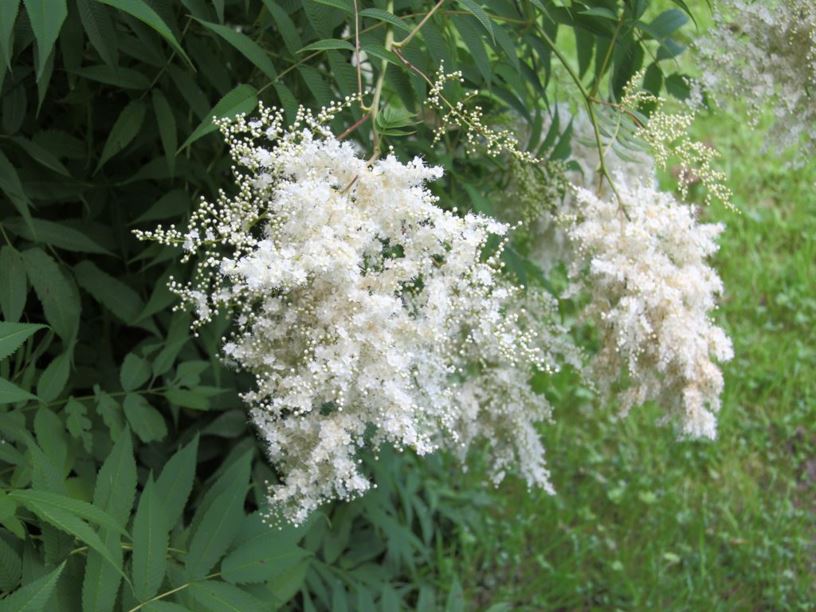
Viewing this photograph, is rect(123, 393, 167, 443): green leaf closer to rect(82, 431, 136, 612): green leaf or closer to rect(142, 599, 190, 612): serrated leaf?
rect(82, 431, 136, 612): green leaf

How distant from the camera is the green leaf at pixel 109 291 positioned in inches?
82.2

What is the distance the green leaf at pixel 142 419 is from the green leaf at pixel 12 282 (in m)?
0.28

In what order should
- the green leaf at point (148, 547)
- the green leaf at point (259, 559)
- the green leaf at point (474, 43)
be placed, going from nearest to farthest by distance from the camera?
the green leaf at point (148, 547), the green leaf at point (259, 559), the green leaf at point (474, 43)

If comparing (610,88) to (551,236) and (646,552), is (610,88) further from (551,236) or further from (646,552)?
(646,552)

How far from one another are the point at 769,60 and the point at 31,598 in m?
1.61

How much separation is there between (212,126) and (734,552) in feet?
9.26

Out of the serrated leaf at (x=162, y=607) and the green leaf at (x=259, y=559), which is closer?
the serrated leaf at (x=162, y=607)

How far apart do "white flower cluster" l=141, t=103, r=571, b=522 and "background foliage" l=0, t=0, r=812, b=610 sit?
177 millimetres

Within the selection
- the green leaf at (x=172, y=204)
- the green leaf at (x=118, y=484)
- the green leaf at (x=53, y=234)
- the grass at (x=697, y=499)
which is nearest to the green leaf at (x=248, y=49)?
the green leaf at (x=172, y=204)

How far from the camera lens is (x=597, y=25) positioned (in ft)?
6.70

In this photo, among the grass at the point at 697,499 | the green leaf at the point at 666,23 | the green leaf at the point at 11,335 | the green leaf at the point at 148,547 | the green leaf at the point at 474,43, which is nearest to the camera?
the green leaf at the point at 11,335

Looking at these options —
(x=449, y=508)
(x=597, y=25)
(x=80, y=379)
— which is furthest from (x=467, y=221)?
(x=449, y=508)

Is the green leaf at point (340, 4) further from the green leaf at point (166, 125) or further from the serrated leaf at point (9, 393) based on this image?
the serrated leaf at point (9, 393)

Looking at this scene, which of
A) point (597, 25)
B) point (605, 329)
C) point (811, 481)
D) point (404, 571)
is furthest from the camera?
point (811, 481)
